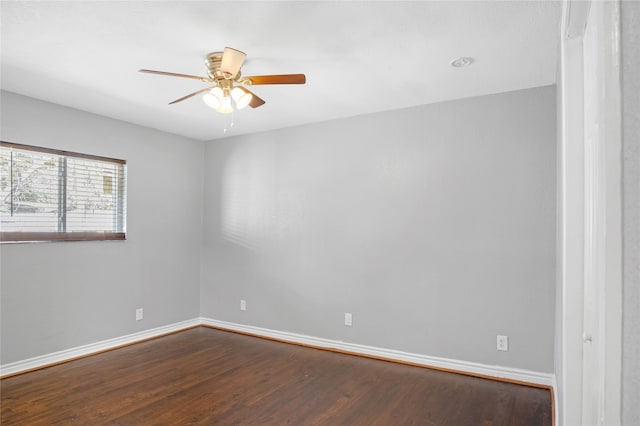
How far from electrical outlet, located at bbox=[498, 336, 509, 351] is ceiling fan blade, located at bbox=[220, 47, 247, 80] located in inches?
119

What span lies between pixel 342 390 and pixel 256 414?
75cm

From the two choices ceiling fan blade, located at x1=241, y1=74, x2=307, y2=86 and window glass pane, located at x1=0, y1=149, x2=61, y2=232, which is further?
window glass pane, located at x1=0, y1=149, x2=61, y2=232

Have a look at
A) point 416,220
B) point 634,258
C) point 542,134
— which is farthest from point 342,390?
point 634,258

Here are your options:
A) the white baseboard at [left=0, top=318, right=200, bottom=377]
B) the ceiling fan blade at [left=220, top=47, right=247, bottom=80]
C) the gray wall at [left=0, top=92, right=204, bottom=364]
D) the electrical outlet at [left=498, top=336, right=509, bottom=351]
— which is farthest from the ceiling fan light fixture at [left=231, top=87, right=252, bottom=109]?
the white baseboard at [left=0, top=318, right=200, bottom=377]

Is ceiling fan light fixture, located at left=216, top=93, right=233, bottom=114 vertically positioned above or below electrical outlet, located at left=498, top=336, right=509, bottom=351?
above

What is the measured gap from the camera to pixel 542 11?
2150 millimetres

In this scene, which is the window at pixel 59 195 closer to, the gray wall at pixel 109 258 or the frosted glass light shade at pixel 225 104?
the gray wall at pixel 109 258

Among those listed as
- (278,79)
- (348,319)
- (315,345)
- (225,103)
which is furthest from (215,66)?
(315,345)

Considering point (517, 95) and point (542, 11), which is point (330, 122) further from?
point (542, 11)

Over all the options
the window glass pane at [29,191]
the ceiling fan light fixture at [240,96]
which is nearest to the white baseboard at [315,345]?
the window glass pane at [29,191]

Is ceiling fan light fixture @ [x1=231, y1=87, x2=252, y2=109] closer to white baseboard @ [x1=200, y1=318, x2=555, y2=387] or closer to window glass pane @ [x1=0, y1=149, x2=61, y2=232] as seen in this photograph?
window glass pane @ [x1=0, y1=149, x2=61, y2=232]

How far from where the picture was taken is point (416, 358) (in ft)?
12.2

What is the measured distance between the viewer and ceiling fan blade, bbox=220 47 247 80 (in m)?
2.29

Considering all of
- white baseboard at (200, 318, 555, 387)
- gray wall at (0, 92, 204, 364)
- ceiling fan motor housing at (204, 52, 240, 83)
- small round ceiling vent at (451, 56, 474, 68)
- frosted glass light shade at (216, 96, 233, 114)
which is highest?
small round ceiling vent at (451, 56, 474, 68)
